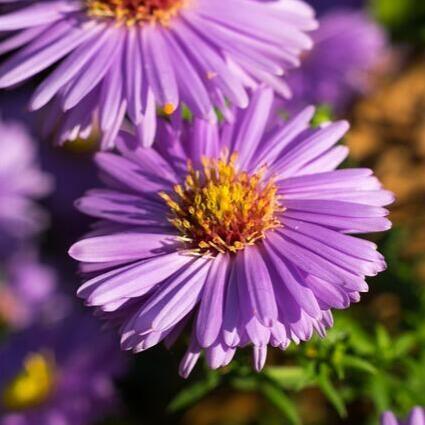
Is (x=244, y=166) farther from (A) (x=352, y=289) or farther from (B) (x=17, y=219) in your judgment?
(B) (x=17, y=219)

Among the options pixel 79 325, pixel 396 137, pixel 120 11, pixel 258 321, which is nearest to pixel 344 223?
pixel 258 321

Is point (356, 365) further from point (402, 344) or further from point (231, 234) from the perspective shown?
point (231, 234)

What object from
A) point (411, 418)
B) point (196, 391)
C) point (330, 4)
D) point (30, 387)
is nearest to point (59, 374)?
point (30, 387)

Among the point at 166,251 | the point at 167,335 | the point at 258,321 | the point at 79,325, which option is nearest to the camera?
the point at 258,321

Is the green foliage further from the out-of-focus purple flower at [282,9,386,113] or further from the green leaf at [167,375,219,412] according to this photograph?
the out-of-focus purple flower at [282,9,386,113]

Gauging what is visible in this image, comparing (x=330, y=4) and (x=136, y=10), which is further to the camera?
(x=330, y=4)

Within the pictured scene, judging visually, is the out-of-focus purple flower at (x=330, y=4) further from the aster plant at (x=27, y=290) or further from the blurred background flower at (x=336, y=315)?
the aster plant at (x=27, y=290)
